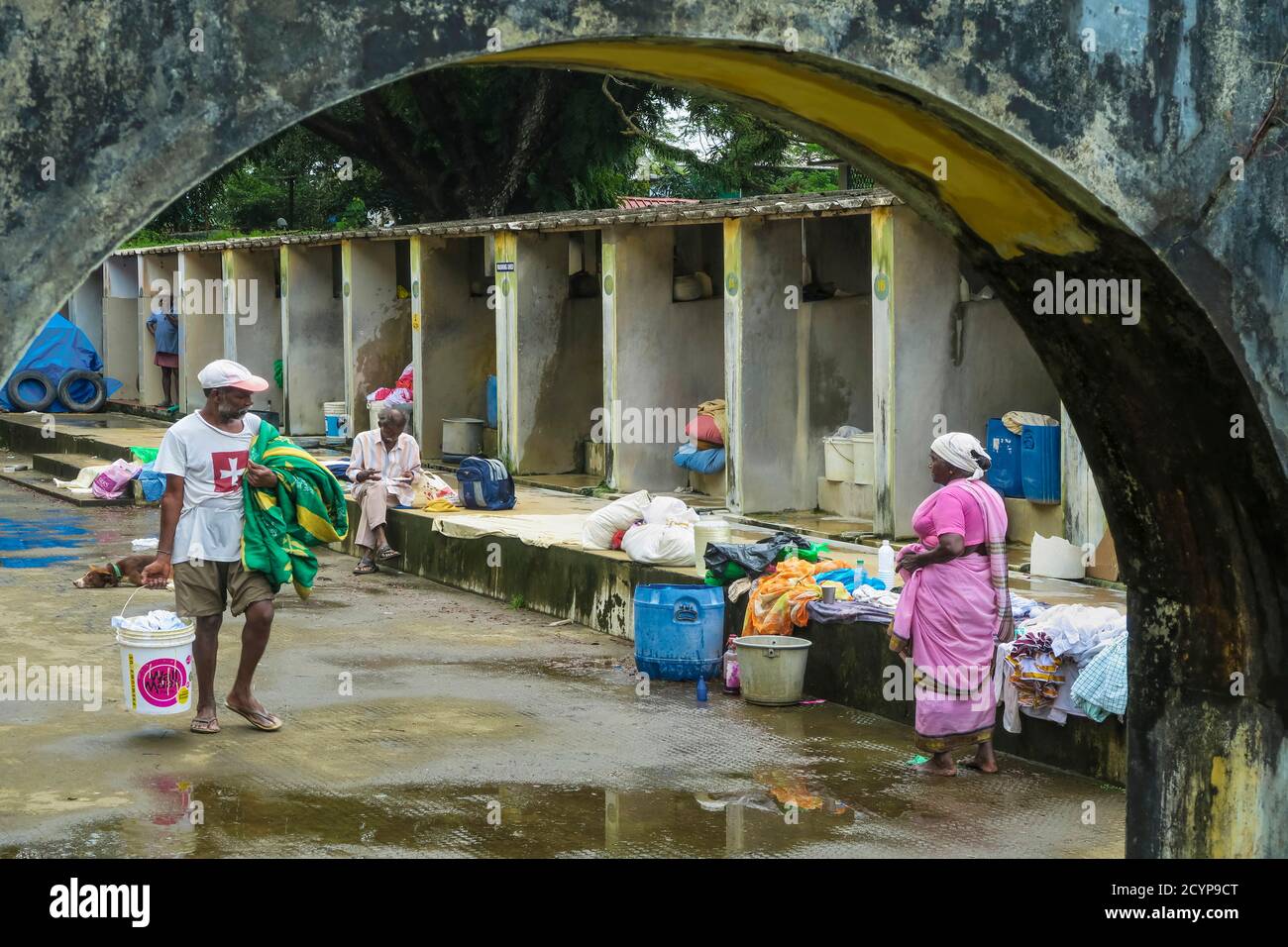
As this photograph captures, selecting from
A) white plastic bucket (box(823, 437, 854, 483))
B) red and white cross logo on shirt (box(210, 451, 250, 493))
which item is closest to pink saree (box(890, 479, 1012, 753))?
red and white cross logo on shirt (box(210, 451, 250, 493))

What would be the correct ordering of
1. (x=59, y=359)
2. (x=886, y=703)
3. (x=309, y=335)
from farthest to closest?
(x=59, y=359), (x=309, y=335), (x=886, y=703)

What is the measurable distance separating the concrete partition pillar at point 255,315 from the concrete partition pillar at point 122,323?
4137 mm

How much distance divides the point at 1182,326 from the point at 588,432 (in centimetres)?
1346

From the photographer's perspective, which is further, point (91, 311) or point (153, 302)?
point (91, 311)

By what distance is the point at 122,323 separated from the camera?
28109 mm

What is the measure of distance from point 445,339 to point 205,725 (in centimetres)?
1125

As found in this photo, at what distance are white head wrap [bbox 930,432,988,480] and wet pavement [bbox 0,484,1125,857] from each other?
4.74ft

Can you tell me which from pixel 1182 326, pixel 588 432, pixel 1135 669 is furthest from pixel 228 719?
pixel 588 432

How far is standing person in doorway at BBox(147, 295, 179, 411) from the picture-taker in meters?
25.8

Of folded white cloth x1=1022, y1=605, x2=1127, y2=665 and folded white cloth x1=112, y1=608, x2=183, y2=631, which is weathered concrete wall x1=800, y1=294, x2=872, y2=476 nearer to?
folded white cloth x1=1022, y1=605, x2=1127, y2=665

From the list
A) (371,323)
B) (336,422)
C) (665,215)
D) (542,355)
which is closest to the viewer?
(665,215)

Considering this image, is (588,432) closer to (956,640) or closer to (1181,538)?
(956,640)

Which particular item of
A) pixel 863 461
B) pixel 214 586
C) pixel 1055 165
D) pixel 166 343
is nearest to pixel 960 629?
pixel 214 586

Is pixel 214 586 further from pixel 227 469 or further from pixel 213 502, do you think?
pixel 227 469
